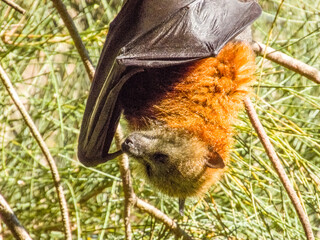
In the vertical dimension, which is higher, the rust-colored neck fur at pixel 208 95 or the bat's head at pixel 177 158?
the rust-colored neck fur at pixel 208 95

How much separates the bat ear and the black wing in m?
0.43

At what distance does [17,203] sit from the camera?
118 inches

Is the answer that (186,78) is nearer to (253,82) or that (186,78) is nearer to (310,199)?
(253,82)

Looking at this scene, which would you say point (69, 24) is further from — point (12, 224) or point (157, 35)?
point (12, 224)

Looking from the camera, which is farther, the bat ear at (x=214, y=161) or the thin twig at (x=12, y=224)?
the bat ear at (x=214, y=161)

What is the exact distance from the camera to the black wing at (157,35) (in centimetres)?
221

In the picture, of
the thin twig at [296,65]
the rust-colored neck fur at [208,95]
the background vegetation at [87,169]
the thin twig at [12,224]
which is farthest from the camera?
the background vegetation at [87,169]

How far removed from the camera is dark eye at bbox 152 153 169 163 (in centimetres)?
222

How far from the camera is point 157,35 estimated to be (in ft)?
7.42

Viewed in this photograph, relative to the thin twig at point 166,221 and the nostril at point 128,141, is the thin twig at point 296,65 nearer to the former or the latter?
the nostril at point 128,141

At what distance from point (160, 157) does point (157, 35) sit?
55cm

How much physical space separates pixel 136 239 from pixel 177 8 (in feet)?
3.64

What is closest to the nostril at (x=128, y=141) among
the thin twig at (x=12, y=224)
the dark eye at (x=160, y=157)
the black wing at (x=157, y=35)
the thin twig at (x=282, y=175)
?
the dark eye at (x=160, y=157)

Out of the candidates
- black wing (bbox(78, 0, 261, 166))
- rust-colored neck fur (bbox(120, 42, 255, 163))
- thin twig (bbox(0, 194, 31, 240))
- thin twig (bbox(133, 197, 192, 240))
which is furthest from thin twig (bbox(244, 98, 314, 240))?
thin twig (bbox(0, 194, 31, 240))
